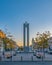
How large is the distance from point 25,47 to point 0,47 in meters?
9.28

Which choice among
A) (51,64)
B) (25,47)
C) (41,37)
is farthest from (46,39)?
(51,64)

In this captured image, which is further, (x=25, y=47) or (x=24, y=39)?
(x=24, y=39)

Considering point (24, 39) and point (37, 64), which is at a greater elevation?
point (24, 39)

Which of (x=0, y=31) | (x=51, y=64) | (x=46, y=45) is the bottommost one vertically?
(x=51, y=64)

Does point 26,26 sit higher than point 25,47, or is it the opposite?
point 26,26

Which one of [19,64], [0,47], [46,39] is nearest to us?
[19,64]

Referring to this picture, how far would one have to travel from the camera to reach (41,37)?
70.2 metres

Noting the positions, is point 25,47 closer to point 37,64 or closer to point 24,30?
point 24,30

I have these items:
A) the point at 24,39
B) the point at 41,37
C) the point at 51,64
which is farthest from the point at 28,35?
the point at 51,64

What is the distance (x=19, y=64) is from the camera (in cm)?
2477

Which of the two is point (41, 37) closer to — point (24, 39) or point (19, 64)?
point (24, 39)

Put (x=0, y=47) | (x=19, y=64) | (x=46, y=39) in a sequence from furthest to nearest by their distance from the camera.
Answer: (x=0, y=47) → (x=46, y=39) → (x=19, y=64)

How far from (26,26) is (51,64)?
157 feet

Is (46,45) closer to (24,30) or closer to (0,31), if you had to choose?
(24,30)
